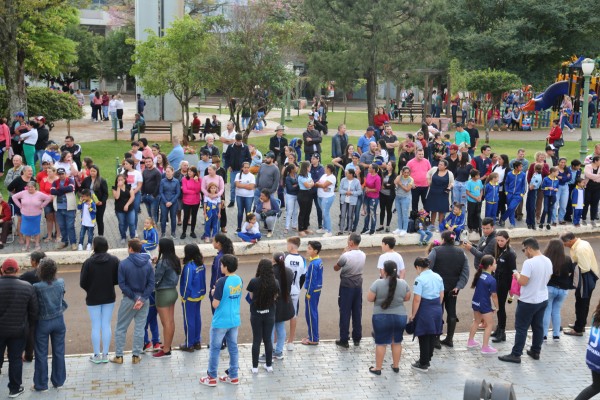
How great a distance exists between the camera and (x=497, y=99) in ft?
111

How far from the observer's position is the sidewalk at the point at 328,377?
916 centimetres

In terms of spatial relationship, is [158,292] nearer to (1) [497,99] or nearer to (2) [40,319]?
(2) [40,319]

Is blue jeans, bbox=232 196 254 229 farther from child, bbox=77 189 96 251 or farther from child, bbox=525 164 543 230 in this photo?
child, bbox=525 164 543 230

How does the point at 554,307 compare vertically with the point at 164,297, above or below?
below

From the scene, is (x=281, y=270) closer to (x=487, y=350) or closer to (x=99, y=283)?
(x=99, y=283)

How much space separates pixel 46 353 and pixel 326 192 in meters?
7.88

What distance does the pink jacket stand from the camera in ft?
50.6

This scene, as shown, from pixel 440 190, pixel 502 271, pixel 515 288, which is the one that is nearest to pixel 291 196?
pixel 440 190

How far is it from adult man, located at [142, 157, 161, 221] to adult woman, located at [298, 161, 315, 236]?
9.17 ft

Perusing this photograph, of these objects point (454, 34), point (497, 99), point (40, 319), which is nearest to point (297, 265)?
point (40, 319)

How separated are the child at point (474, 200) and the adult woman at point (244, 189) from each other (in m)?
4.33

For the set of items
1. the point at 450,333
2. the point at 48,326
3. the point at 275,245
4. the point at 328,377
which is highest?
the point at 48,326

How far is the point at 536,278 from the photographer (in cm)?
993

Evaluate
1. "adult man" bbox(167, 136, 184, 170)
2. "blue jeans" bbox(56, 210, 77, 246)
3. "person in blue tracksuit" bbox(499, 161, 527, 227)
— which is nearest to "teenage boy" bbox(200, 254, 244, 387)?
"blue jeans" bbox(56, 210, 77, 246)
